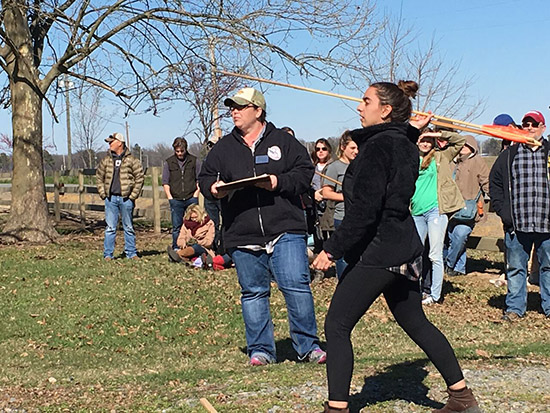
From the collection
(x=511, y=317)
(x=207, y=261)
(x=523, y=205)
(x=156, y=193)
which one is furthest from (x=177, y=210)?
(x=523, y=205)

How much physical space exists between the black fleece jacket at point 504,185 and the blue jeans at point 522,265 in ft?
0.58

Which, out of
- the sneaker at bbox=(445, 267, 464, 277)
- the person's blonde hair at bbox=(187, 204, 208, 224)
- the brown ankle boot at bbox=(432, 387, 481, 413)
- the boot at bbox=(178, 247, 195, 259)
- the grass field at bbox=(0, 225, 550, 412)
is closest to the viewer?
the brown ankle boot at bbox=(432, 387, 481, 413)

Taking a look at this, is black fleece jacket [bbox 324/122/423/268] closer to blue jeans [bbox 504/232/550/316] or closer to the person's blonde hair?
blue jeans [bbox 504/232/550/316]

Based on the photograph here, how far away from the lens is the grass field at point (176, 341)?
518cm

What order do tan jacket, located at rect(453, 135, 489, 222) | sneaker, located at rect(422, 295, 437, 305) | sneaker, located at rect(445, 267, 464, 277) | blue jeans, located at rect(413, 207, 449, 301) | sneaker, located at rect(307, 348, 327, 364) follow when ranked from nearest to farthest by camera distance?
sneaker, located at rect(307, 348, 327, 364)
blue jeans, located at rect(413, 207, 449, 301)
sneaker, located at rect(422, 295, 437, 305)
tan jacket, located at rect(453, 135, 489, 222)
sneaker, located at rect(445, 267, 464, 277)

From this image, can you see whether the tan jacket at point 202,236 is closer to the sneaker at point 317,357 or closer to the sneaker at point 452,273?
the sneaker at point 452,273

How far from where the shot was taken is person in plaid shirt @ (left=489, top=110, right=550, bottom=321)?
8.35 metres

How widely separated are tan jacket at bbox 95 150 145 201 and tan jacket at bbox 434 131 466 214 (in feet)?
17.0

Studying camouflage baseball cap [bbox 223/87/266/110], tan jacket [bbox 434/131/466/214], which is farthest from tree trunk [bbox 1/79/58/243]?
camouflage baseball cap [bbox 223/87/266/110]

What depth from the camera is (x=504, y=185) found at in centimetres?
870

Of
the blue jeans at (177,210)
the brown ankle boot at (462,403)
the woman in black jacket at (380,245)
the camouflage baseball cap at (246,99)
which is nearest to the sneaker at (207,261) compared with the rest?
the blue jeans at (177,210)

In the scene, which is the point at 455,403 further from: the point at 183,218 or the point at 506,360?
the point at 183,218

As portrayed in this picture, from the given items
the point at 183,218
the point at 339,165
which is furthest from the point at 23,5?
the point at 339,165

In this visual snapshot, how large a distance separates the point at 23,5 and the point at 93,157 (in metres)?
35.0
